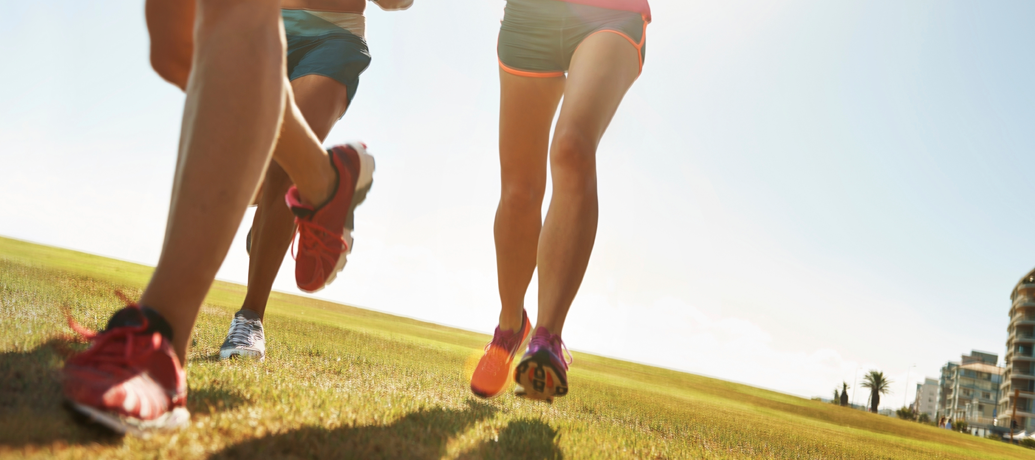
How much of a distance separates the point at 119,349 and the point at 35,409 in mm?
176

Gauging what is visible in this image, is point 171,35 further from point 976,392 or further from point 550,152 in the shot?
point 976,392

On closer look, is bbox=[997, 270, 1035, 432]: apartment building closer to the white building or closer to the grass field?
the white building

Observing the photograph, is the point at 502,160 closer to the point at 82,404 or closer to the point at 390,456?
the point at 390,456

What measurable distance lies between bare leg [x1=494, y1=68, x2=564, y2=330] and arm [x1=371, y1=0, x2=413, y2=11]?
2.14 ft

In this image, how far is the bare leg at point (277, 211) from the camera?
8.67 ft

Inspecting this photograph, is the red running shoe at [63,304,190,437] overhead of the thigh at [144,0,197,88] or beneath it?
beneath

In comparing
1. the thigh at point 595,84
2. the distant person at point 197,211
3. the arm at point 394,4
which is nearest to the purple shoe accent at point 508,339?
the thigh at point 595,84

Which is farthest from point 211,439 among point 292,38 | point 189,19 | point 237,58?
point 292,38

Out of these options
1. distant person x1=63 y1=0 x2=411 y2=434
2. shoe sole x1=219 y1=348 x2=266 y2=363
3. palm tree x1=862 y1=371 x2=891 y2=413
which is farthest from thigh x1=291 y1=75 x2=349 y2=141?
palm tree x1=862 y1=371 x2=891 y2=413

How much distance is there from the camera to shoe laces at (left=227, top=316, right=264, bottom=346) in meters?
2.39

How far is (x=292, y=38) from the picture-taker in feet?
9.59

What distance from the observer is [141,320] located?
1024mm

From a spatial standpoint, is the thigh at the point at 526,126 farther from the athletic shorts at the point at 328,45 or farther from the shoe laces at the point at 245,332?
the shoe laces at the point at 245,332

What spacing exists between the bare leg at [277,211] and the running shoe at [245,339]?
7cm
